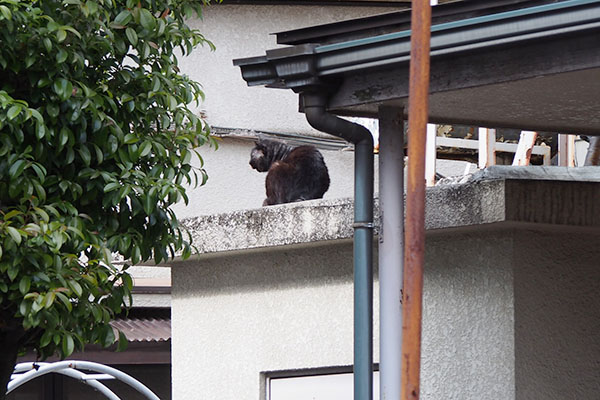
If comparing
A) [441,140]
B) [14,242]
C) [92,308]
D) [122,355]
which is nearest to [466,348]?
[92,308]

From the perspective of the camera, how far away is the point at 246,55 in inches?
562

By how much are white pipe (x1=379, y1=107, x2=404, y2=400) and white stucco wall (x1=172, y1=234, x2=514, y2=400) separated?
71 centimetres

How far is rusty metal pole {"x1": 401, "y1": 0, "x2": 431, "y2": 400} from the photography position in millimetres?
2236

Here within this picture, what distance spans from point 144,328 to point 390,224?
9420 millimetres

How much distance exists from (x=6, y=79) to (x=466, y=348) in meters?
2.70

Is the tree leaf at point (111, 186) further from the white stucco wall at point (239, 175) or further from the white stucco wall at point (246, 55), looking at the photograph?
the white stucco wall at point (246, 55)

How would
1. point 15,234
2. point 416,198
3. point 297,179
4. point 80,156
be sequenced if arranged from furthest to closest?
point 297,179, point 80,156, point 15,234, point 416,198

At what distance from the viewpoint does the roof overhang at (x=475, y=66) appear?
3.64 metres

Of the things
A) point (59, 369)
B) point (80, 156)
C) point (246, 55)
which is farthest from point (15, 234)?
point (246, 55)

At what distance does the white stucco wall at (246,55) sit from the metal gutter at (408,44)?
9.67 m

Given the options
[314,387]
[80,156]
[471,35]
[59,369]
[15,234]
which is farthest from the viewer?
[59,369]

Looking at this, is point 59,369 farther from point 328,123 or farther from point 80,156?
point 328,123

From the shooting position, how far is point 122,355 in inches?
510

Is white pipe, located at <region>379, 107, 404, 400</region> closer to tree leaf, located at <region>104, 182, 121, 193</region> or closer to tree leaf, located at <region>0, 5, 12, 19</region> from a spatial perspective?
tree leaf, located at <region>104, 182, 121, 193</region>
